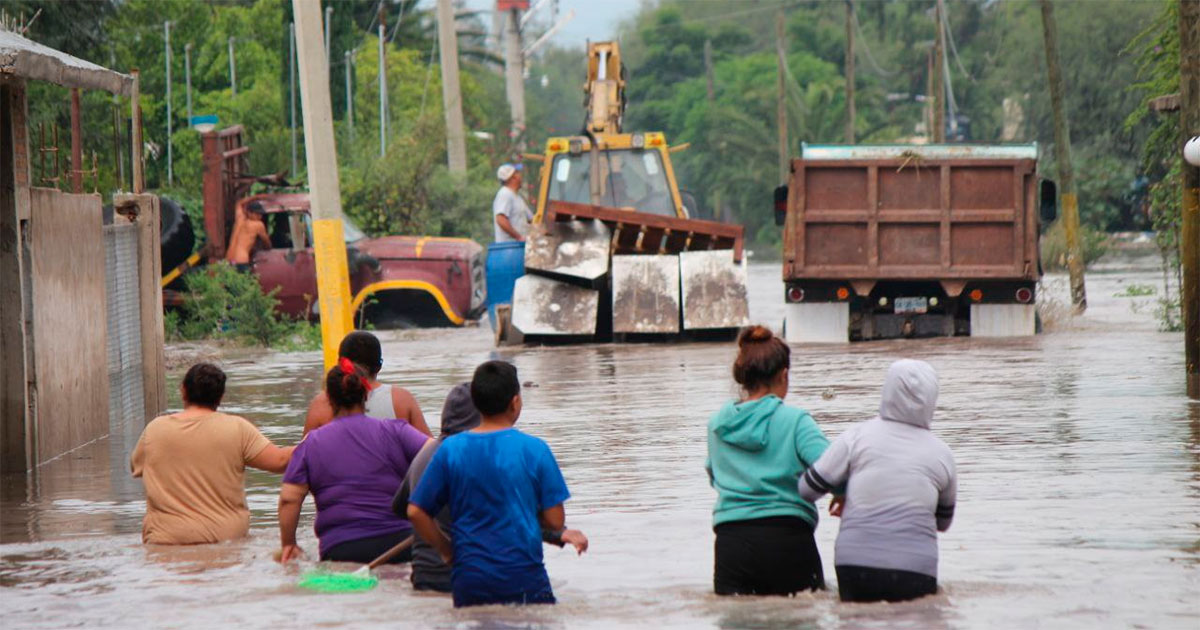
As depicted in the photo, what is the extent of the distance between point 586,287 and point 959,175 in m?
4.60

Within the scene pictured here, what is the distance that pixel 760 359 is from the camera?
293 inches

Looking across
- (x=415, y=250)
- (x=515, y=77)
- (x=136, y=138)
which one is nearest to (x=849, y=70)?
(x=515, y=77)

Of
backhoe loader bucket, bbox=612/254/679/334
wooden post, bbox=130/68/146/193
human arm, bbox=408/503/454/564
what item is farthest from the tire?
human arm, bbox=408/503/454/564

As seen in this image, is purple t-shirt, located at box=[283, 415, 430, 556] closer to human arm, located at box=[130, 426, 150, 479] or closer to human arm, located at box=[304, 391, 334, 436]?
human arm, located at box=[304, 391, 334, 436]

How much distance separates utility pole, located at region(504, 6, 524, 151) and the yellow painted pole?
100 feet

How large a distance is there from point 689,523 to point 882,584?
2.72 m

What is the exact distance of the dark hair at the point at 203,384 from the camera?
904 centimetres

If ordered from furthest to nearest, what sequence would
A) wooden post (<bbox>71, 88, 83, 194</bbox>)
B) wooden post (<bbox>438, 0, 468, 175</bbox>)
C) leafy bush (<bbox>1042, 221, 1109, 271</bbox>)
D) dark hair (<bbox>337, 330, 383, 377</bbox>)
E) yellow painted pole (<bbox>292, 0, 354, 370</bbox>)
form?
leafy bush (<bbox>1042, 221, 1109, 271</bbox>)
wooden post (<bbox>438, 0, 468, 175</bbox>)
yellow painted pole (<bbox>292, 0, 354, 370</bbox>)
wooden post (<bbox>71, 88, 83, 194</bbox>)
dark hair (<bbox>337, 330, 383, 377</bbox>)

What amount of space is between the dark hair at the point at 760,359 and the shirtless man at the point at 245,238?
1900 centimetres

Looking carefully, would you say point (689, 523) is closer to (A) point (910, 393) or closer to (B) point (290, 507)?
(B) point (290, 507)

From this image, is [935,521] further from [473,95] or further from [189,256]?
[473,95]

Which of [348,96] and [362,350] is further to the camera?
[348,96]

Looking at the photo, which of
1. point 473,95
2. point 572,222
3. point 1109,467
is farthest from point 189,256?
point 473,95

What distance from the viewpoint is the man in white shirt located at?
24672mm
